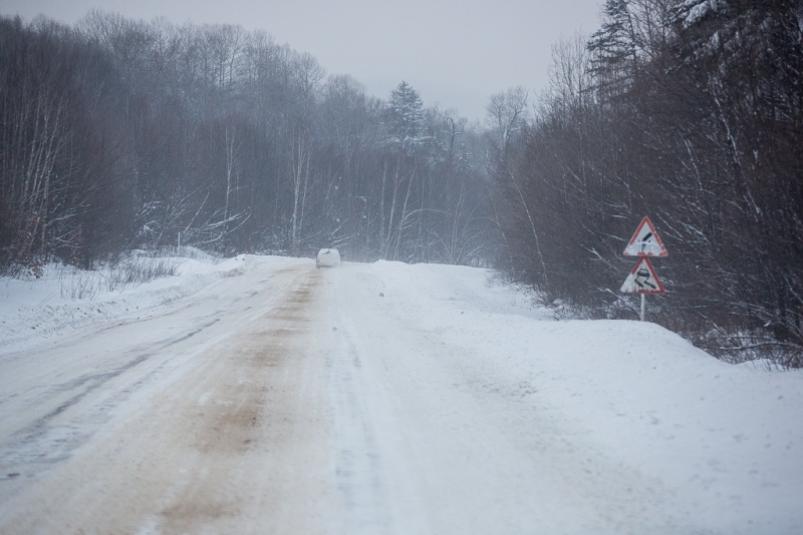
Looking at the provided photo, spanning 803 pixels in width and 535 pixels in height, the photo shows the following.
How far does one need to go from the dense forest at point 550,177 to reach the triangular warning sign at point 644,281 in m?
2.31

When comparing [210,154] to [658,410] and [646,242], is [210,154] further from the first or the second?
[658,410]

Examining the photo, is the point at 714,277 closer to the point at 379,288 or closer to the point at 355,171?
the point at 379,288

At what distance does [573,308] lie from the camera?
18125mm

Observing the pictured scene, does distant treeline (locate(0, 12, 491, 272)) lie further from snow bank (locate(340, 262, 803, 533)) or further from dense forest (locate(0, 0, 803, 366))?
snow bank (locate(340, 262, 803, 533))

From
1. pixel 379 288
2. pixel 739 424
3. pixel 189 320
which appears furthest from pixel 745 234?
pixel 379 288

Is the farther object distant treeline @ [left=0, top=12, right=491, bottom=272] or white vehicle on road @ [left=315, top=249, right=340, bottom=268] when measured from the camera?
white vehicle on road @ [left=315, top=249, right=340, bottom=268]

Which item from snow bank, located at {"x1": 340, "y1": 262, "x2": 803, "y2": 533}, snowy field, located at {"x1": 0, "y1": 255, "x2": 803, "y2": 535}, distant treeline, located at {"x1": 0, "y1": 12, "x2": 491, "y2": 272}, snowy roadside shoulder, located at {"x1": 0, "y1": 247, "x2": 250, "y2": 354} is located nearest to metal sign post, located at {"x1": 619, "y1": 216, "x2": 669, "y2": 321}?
snow bank, located at {"x1": 340, "y1": 262, "x2": 803, "y2": 533}

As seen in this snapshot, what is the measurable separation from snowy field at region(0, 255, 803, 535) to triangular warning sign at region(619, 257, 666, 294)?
98 cm

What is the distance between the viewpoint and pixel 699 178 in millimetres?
12305

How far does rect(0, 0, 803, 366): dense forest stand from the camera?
1030 centimetres

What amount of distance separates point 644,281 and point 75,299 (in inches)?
558

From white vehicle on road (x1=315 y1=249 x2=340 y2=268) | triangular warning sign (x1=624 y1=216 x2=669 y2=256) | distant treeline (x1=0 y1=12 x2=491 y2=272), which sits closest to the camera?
triangular warning sign (x1=624 y1=216 x2=669 y2=256)

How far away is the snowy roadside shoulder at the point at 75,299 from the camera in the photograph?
399 inches

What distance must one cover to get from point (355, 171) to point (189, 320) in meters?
52.1
